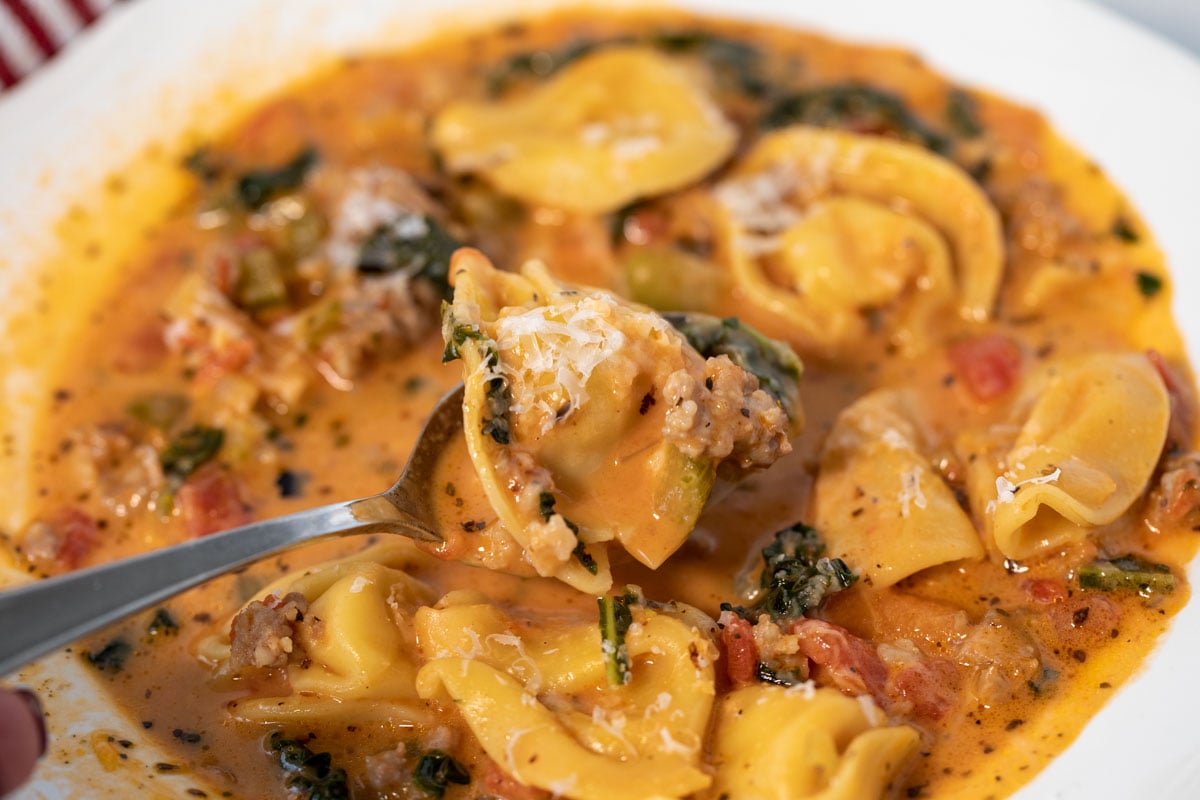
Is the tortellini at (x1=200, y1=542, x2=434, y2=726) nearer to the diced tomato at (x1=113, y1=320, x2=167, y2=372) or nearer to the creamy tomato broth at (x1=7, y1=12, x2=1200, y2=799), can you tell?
the creamy tomato broth at (x1=7, y1=12, x2=1200, y2=799)

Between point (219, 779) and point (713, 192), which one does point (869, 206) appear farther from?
point (219, 779)

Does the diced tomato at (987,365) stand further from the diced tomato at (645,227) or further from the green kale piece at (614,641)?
the green kale piece at (614,641)

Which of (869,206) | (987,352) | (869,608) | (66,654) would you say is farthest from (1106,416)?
(66,654)

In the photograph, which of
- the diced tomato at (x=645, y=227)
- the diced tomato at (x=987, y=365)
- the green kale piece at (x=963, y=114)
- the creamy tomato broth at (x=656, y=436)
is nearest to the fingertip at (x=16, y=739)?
the creamy tomato broth at (x=656, y=436)

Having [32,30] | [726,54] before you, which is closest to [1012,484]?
[726,54]

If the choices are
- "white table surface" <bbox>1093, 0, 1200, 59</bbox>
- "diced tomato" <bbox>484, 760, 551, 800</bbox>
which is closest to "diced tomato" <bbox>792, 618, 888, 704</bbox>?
"diced tomato" <bbox>484, 760, 551, 800</bbox>

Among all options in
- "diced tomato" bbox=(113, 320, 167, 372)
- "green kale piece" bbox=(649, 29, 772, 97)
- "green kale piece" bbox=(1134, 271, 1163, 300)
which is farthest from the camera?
"green kale piece" bbox=(649, 29, 772, 97)

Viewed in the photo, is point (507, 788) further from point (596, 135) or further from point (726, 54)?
point (726, 54)
